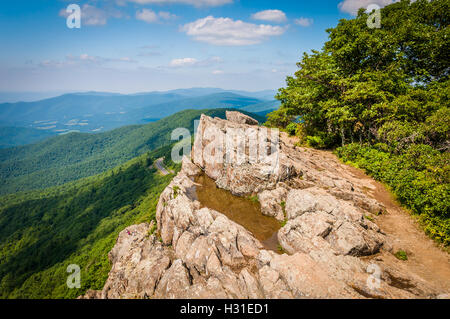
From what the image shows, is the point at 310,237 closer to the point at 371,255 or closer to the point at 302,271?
the point at 302,271

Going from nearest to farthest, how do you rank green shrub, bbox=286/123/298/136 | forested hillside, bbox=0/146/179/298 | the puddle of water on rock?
1. the puddle of water on rock
2. green shrub, bbox=286/123/298/136
3. forested hillside, bbox=0/146/179/298

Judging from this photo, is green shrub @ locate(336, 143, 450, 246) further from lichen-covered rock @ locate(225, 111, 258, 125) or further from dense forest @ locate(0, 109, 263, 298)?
dense forest @ locate(0, 109, 263, 298)

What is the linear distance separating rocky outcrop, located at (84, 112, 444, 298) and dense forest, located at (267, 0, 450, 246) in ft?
12.7

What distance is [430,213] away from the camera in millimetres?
13461

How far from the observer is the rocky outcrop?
32.8 ft

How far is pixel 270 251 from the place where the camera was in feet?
40.0

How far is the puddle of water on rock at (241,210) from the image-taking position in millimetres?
14492

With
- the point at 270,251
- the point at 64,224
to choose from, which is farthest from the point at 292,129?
the point at 64,224

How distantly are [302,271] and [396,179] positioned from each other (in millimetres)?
13578

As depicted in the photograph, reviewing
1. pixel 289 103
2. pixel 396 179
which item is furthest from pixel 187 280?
pixel 289 103

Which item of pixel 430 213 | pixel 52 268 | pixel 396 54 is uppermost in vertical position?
pixel 396 54

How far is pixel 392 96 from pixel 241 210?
2126cm

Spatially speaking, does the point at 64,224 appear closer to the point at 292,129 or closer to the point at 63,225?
the point at 63,225

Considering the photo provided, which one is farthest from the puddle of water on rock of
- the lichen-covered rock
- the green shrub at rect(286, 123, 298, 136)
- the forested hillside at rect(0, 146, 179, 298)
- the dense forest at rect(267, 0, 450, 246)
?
the forested hillside at rect(0, 146, 179, 298)
